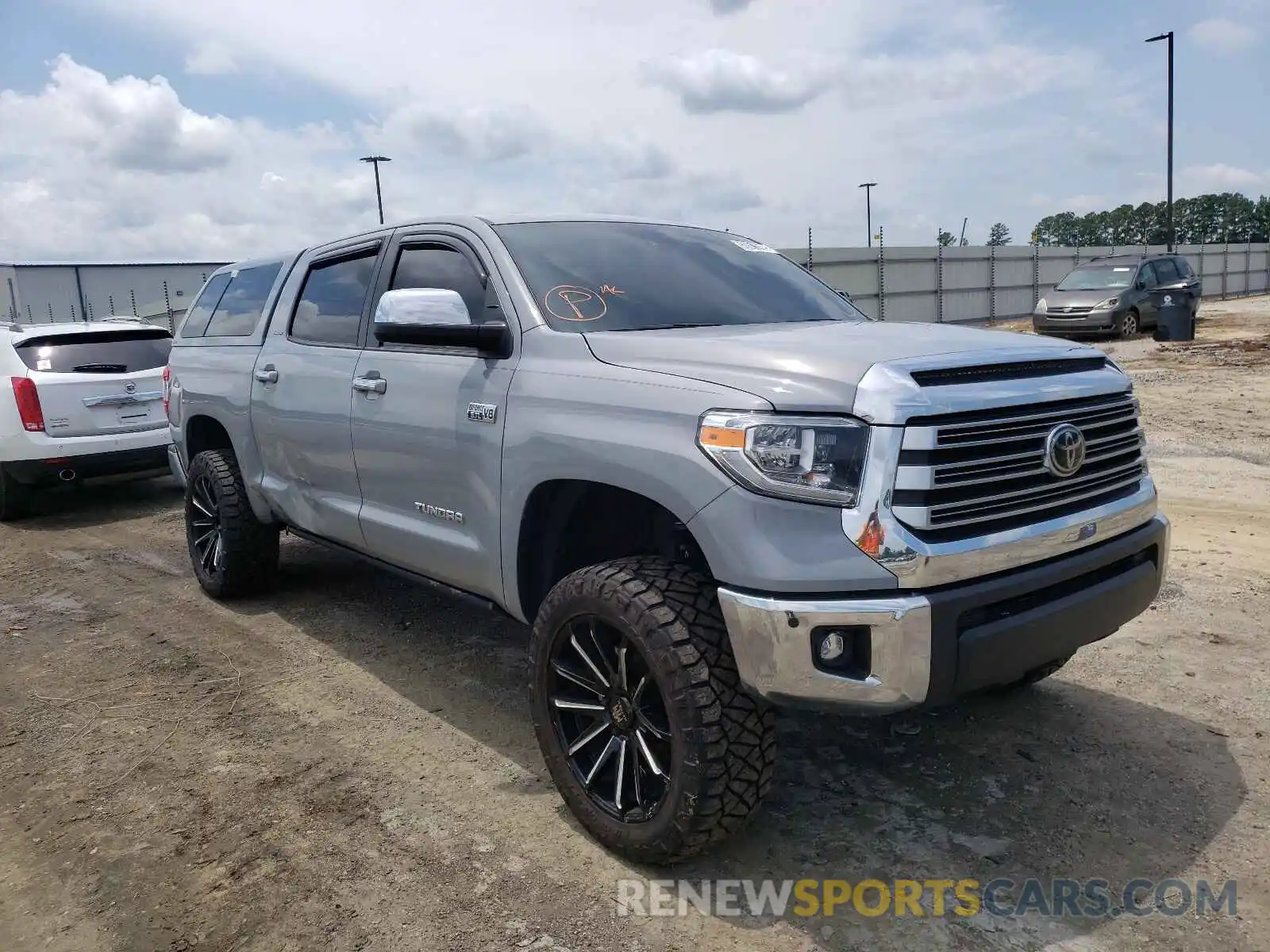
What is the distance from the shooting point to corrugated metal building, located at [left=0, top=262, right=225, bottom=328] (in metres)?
46.8

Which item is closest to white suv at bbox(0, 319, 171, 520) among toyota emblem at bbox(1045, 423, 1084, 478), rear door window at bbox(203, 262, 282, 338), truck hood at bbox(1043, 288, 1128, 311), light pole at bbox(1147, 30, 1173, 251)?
rear door window at bbox(203, 262, 282, 338)

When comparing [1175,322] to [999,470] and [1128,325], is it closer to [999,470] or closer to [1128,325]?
[1128,325]

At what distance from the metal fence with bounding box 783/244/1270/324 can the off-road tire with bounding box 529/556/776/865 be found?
757 inches

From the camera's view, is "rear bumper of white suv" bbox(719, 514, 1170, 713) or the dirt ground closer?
"rear bumper of white suv" bbox(719, 514, 1170, 713)

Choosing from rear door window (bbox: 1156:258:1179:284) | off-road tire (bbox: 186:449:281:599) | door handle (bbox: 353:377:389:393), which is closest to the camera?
door handle (bbox: 353:377:389:393)

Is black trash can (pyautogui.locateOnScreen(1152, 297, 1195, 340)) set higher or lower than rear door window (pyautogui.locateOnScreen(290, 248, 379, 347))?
lower

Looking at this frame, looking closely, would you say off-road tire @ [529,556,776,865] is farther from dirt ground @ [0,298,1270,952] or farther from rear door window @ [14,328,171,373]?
rear door window @ [14,328,171,373]

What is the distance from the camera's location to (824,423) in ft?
8.19

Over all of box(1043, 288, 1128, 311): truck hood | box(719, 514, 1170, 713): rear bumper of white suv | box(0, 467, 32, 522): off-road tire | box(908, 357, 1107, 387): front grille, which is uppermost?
box(908, 357, 1107, 387): front grille

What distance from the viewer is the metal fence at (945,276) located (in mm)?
23000

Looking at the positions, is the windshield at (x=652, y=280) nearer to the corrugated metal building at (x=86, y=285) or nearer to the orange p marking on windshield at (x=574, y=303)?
the orange p marking on windshield at (x=574, y=303)

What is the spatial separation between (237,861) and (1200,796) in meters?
3.04

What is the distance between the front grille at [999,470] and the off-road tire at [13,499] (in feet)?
27.6

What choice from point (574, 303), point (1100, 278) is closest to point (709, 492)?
point (574, 303)
